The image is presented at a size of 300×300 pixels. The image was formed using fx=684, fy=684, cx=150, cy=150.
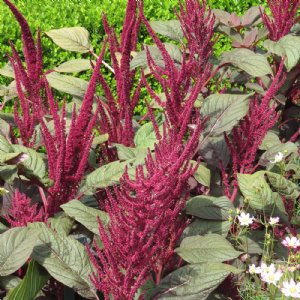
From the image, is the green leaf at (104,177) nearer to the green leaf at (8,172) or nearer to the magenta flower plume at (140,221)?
the green leaf at (8,172)

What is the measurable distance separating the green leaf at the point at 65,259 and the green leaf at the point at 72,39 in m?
1.39

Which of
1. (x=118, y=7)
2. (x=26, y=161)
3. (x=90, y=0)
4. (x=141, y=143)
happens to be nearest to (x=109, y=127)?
(x=141, y=143)

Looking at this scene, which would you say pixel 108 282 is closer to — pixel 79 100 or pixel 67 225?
pixel 67 225

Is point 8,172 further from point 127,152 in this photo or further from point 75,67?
point 75,67

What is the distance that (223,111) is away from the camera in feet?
8.20

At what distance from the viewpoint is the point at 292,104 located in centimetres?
315

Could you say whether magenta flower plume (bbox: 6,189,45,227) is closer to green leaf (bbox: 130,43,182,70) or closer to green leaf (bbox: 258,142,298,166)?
green leaf (bbox: 130,43,182,70)

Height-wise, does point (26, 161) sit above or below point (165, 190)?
below

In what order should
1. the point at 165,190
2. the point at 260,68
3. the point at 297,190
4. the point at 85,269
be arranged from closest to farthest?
the point at 165,190 → the point at 85,269 → the point at 297,190 → the point at 260,68

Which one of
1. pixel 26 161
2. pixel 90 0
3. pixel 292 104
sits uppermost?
pixel 26 161

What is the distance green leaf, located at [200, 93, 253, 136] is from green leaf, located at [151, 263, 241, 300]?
646mm

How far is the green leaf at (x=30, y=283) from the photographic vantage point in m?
1.84

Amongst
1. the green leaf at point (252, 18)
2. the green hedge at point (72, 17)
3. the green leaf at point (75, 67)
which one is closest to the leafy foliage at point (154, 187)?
the green leaf at point (75, 67)

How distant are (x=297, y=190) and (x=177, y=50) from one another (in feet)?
2.73
